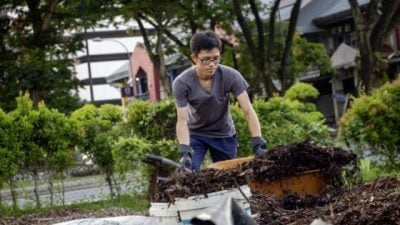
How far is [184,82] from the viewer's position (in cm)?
542

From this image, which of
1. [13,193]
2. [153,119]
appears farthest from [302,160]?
[13,193]

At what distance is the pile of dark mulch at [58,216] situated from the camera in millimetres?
7874

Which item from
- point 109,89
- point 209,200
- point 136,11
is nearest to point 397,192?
point 209,200

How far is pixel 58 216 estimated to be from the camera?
8.82 metres

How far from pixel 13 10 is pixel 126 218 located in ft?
48.0

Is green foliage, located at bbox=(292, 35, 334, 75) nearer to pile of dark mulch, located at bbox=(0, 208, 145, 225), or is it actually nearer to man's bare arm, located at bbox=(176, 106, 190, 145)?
pile of dark mulch, located at bbox=(0, 208, 145, 225)

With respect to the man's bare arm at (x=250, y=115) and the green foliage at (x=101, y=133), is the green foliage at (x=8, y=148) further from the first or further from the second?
the man's bare arm at (x=250, y=115)

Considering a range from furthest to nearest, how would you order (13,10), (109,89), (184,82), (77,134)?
(109,89) < (13,10) < (77,134) < (184,82)

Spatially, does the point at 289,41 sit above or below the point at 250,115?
above

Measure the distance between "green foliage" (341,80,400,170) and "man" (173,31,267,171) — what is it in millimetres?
3768

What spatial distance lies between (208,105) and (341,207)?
1.86 metres

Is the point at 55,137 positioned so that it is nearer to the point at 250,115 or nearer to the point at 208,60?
the point at 250,115

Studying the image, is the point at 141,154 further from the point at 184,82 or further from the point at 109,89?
the point at 109,89

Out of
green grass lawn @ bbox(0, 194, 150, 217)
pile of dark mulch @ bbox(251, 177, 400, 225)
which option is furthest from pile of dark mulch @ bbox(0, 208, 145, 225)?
pile of dark mulch @ bbox(251, 177, 400, 225)
